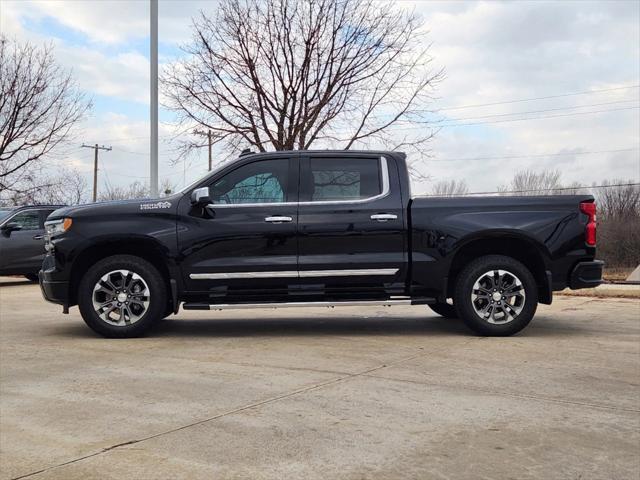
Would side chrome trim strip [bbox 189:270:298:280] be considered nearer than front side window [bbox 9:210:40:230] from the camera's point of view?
Yes

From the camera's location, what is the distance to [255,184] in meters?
7.12

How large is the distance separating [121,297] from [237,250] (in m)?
1.33

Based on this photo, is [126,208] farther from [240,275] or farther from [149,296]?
[240,275]

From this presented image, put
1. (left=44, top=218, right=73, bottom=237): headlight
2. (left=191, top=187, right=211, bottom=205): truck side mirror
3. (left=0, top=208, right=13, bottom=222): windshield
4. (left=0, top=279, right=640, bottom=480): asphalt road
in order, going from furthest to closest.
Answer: (left=0, top=208, right=13, bottom=222): windshield, (left=44, top=218, right=73, bottom=237): headlight, (left=191, top=187, right=211, bottom=205): truck side mirror, (left=0, top=279, right=640, bottom=480): asphalt road

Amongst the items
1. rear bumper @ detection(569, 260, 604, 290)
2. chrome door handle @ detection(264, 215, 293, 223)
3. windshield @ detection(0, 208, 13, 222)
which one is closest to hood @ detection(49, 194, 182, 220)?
chrome door handle @ detection(264, 215, 293, 223)

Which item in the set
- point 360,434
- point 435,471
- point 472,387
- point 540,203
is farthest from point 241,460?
point 540,203

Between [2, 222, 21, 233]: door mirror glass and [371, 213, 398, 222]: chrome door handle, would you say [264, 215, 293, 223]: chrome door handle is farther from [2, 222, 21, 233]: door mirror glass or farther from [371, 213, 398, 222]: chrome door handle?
[2, 222, 21, 233]: door mirror glass

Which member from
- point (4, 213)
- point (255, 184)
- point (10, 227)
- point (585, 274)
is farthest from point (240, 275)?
point (4, 213)

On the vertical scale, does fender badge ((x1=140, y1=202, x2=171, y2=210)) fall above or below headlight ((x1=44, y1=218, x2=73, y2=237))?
above

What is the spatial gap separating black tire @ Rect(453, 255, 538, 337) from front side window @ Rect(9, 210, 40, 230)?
37.5 ft

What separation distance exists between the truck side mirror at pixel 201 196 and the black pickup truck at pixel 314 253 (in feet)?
0.07

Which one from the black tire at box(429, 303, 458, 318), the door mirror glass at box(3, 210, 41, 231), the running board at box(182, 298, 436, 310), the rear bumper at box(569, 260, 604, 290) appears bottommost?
the black tire at box(429, 303, 458, 318)

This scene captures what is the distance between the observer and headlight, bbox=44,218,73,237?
22.9ft

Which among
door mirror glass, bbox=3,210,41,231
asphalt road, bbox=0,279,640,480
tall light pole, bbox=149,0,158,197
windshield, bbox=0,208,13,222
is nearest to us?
asphalt road, bbox=0,279,640,480
